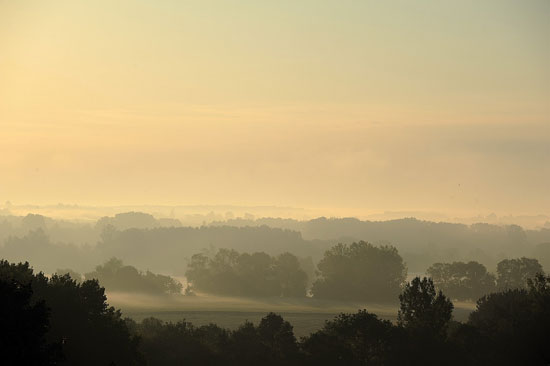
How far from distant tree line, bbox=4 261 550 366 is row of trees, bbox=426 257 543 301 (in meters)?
86.0

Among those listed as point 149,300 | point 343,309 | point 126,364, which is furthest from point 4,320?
point 149,300

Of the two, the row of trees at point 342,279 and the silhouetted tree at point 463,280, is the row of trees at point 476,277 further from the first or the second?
the row of trees at point 342,279

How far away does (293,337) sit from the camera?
85.6 m

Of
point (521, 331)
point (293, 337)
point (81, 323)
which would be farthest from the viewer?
point (521, 331)

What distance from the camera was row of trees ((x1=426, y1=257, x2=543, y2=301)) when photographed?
615 ft

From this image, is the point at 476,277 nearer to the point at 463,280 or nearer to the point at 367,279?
the point at 463,280

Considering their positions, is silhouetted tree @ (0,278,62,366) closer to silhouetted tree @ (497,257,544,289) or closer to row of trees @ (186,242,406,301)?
row of trees @ (186,242,406,301)

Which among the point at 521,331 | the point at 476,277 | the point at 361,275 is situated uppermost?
the point at 361,275

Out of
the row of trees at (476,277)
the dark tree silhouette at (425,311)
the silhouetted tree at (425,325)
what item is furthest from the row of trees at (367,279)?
the dark tree silhouette at (425,311)

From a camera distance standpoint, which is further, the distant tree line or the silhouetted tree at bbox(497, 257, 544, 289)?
the silhouetted tree at bbox(497, 257, 544, 289)

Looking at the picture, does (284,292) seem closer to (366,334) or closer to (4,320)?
(366,334)

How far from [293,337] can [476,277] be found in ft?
379

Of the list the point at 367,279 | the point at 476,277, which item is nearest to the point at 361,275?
the point at 367,279

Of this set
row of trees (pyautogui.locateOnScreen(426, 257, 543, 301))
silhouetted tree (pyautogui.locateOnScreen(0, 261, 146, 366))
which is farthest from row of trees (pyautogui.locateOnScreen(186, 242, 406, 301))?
silhouetted tree (pyautogui.locateOnScreen(0, 261, 146, 366))
